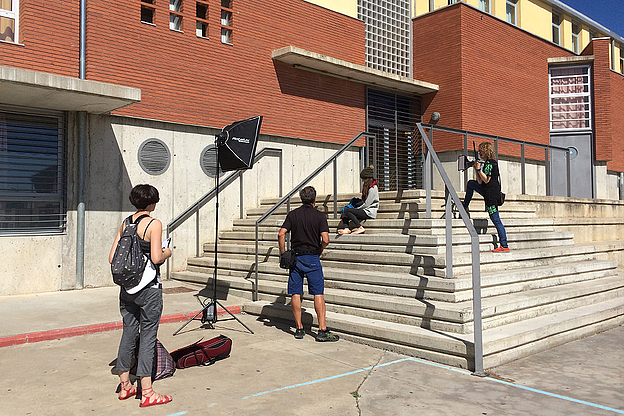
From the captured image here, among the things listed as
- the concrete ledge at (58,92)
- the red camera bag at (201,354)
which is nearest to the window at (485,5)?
the concrete ledge at (58,92)

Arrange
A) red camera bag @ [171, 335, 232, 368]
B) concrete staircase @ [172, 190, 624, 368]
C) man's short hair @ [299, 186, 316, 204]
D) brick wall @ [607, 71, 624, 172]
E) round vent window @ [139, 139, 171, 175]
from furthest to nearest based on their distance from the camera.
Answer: brick wall @ [607, 71, 624, 172] → round vent window @ [139, 139, 171, 175] → man's short hair @ [299, 186, 316, 204] → concrete staircase @ [172, 190, 624, 368] → red camera bag @ [171, 335, 232, 368]

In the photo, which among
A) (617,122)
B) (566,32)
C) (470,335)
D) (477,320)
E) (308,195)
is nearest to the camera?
(477,320)

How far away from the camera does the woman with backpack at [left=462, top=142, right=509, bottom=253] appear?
8.09m

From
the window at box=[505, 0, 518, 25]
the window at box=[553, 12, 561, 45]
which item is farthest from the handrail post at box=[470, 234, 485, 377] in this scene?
the window at box=[553, 12, 561, 45]

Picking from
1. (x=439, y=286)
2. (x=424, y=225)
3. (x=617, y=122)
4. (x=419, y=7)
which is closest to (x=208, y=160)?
(x=424, y=225)

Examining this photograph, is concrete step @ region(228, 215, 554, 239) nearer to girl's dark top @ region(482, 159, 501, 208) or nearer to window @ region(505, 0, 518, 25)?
girl's dark top @ region(482, 159, 501, 208)

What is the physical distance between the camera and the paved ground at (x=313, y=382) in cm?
425

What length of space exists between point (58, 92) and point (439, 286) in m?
6.36

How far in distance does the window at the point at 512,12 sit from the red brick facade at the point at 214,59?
22.6 feet

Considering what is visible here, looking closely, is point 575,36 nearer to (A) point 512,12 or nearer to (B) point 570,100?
(B) point 570,100

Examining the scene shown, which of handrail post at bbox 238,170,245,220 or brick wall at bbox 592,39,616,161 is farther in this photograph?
brick wall at bbox 592,39,616,161

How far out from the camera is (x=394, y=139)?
52.7 ft

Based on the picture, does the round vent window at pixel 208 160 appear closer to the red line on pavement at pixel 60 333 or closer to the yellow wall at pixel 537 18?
the red line on pavement at pixel 60 333

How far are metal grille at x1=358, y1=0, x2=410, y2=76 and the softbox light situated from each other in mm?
8727
